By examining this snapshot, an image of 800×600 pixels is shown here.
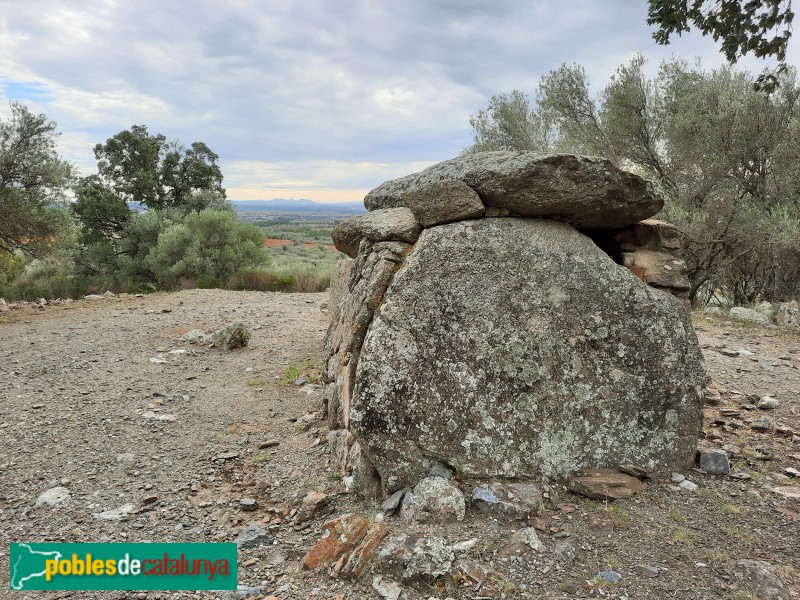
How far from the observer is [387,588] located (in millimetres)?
3158

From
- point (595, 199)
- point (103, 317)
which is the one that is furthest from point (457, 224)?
point (103, 317)

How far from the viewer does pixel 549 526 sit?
12.1 ft

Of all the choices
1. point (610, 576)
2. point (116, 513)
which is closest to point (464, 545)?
point (610, 576)

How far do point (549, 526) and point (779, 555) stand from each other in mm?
1361

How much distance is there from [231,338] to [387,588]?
669 centimetres

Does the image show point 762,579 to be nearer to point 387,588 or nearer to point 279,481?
point 387,588

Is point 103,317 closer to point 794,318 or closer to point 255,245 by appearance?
point 255,245

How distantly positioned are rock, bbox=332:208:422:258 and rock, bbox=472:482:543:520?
2159 millimetres

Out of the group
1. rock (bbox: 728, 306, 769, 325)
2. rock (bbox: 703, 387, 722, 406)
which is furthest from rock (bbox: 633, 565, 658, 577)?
rock (bbox: 728, 306, 769, 325)

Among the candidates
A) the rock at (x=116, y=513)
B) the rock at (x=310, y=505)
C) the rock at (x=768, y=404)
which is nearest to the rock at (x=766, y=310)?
the rock at (x=768, y=404)

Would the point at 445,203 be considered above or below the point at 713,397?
above

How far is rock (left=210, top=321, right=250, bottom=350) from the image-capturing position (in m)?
9.16

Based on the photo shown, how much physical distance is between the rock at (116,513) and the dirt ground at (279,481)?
0.12 feet

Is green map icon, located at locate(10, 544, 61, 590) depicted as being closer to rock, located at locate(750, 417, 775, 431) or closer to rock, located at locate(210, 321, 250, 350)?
rock, located at locate(210, 321, 250, 350)
